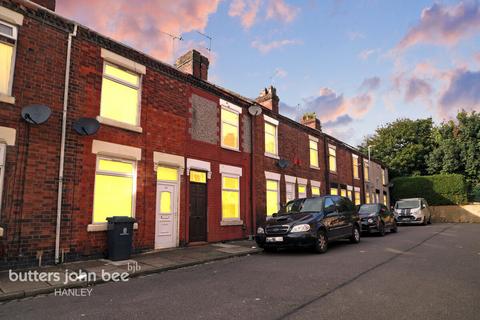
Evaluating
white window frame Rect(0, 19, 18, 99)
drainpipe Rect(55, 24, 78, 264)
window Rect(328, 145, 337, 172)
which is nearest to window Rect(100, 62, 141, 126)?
drainpipe Rect(55, 24, 78, 264)

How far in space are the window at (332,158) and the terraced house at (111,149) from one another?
25.7 feet

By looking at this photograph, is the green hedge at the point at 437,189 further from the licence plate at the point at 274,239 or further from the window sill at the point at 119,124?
the window sill at the point at 119,124

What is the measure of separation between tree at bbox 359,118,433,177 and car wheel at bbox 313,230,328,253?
33.3 m

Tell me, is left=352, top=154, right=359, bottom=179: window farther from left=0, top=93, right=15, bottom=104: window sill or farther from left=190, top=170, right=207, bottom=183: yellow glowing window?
left=0, top=93, right=15, bottom=104: window sill

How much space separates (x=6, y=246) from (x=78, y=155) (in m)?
2.72

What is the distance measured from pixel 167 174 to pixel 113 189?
2.09m

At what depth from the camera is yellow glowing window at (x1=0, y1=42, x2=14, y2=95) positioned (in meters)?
7.93

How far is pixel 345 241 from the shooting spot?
13.6 metres

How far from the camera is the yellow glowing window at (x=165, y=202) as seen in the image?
11.1 metres

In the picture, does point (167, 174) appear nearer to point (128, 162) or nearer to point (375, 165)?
point (128, 162)

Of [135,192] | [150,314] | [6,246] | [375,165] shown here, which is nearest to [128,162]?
[135,192]

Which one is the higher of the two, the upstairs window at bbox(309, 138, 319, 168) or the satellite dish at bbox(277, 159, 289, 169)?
the upstairs window at bbox(309, 138, 319, 168)

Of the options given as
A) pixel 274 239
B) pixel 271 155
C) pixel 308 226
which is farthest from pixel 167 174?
pixel 271 155

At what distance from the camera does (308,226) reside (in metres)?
9.78
